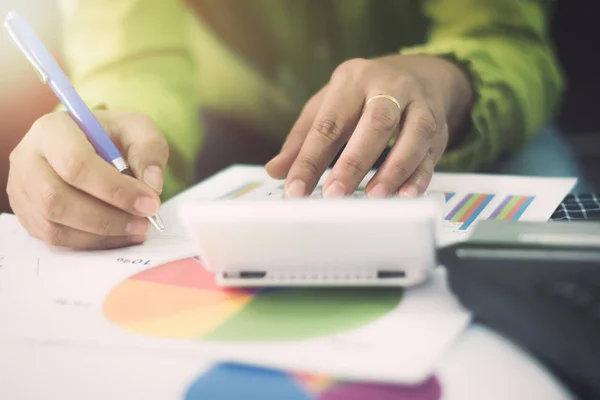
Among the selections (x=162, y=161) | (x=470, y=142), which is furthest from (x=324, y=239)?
(x=470, y=142)

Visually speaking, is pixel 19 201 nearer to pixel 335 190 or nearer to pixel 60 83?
pixel 60 83

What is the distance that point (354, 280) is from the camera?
27 cm

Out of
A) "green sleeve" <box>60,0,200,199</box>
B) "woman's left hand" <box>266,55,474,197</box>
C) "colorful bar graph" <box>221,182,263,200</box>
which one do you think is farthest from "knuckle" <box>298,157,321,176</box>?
"green sleeve" <box>60,0,200,199</box>

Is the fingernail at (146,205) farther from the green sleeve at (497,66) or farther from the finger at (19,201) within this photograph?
the green sleeve at (497,66)

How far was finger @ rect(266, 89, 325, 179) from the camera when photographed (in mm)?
405

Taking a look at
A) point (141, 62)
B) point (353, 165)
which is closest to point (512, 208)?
point (353, 165)

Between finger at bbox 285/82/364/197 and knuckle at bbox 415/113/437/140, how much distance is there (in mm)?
42

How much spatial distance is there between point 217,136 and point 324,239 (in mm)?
544

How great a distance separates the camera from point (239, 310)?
0.27 metres

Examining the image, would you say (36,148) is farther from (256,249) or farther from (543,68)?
(543,68)

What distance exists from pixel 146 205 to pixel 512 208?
0.79 feet

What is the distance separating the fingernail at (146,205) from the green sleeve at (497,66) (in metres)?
0.28

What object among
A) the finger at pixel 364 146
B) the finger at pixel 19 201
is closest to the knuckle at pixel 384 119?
the finger at pixel 364 146

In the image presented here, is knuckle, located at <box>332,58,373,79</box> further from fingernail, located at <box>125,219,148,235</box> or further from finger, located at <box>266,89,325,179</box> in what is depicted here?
fingernail, located at <box>125,219,148,235</box>
